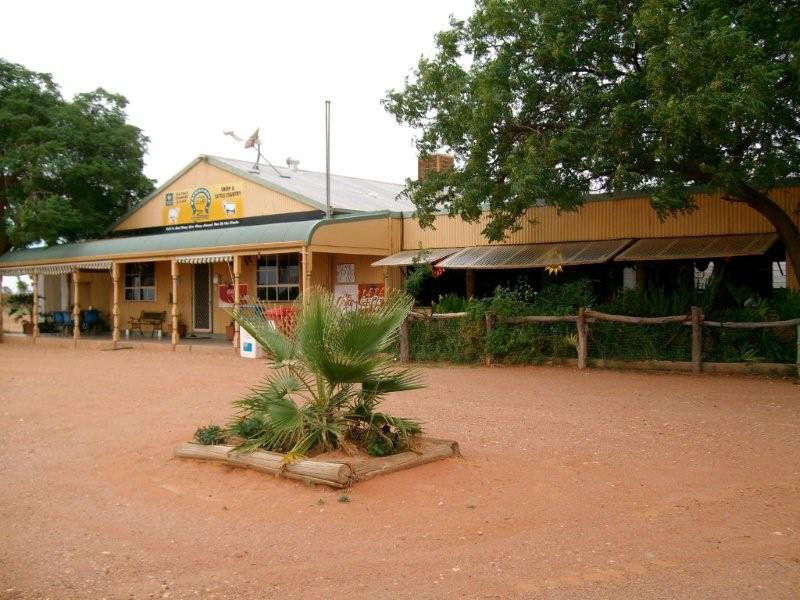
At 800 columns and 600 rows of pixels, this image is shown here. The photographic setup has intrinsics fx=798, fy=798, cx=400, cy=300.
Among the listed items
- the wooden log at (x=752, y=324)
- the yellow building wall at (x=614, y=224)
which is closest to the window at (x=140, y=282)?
the yellow building wall at (x=614, y=224)

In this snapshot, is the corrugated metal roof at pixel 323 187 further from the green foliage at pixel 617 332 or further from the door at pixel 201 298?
the green foliage at pixel 617 332

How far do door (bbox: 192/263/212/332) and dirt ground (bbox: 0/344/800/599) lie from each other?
45.7 ft

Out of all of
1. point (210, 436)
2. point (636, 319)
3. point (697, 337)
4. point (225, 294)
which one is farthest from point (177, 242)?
point (210, 436)

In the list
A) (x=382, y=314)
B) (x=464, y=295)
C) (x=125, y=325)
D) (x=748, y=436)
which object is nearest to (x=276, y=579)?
(x=382, y=314)

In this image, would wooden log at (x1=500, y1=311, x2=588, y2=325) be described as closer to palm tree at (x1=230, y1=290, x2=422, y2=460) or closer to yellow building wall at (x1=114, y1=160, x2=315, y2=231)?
palm tree at (x1=230, y1=290, x2=422, y2=460)

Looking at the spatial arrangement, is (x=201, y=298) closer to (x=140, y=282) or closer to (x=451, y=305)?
(x=140, y=282)

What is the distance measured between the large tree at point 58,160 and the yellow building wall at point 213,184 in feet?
4.11

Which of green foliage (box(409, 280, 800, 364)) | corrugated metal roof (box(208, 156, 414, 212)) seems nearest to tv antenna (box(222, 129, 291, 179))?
corrugated metal roof (box(208, 156, 414, 212))

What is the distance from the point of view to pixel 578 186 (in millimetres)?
13234

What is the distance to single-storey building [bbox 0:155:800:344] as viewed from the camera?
50.6 feet

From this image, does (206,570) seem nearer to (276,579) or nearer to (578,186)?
(276,579)

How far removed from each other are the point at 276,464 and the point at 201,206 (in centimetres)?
1807

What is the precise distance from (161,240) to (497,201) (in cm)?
1104

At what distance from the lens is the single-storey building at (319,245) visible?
15438 mm
